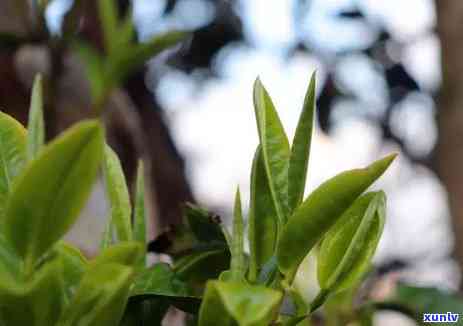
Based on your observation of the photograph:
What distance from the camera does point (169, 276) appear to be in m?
0.32

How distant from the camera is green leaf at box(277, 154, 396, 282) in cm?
25

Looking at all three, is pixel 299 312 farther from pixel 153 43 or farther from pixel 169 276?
pixel 153 43

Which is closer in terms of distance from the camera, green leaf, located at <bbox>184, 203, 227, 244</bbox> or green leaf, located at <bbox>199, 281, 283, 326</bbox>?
green leaf, located at <bbox>199, 281, 283, 326</bbox>

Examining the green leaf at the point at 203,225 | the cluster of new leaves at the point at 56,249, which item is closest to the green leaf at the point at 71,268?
the cluster of new leaves at the point at 56,249

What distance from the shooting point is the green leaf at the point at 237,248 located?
267 millimetres

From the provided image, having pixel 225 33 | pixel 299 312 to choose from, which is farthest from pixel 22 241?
pixel 225 33

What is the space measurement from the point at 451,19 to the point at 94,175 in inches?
36.8

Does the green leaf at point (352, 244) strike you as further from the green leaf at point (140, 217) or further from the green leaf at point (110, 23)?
the green leaf at point (110, 23)

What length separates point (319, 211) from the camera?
258 mm

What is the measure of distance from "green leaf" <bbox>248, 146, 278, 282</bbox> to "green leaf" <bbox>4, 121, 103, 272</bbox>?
0.08 m

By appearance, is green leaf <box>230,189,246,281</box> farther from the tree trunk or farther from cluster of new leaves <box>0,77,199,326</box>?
the tree trunk
